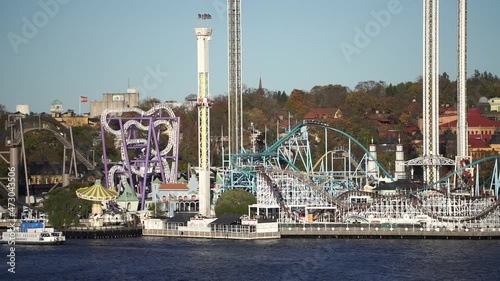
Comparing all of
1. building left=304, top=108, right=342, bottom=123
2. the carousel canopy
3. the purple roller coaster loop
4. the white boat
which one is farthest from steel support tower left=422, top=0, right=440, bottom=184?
building left=304, top=108, right=342, bottom=123

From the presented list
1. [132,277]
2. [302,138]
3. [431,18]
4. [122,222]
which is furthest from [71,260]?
[431,18]

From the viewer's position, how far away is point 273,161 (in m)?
110

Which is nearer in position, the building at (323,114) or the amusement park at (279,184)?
the amusement park at (279,184)

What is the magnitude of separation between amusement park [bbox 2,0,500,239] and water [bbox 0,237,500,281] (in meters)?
3.05

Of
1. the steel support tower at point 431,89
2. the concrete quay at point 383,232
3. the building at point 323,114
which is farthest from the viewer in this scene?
the building at point 323,114

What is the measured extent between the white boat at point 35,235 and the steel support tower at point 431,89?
33340 mm

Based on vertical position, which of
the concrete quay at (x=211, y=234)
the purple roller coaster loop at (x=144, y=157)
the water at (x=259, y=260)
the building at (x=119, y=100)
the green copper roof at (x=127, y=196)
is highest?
the building at (x=119, y=100)

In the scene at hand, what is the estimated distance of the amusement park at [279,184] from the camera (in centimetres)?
9044

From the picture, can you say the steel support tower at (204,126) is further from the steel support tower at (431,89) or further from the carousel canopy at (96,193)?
the steel support tower at (431,89)

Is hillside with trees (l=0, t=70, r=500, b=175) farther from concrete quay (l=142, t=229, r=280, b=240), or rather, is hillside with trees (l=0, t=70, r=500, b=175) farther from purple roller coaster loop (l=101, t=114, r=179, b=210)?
concrete quay (l=142, t=229, r=280, b=240)

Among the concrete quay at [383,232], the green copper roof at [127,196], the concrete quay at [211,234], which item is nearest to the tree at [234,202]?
the concrete quay at [211,234]

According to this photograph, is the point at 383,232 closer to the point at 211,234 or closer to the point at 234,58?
the point at 211,234

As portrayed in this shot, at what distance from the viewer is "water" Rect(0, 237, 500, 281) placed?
69688 millimetres

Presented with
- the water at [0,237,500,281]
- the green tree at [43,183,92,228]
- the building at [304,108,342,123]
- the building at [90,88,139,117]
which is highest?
the building at [90,88,139,117]
